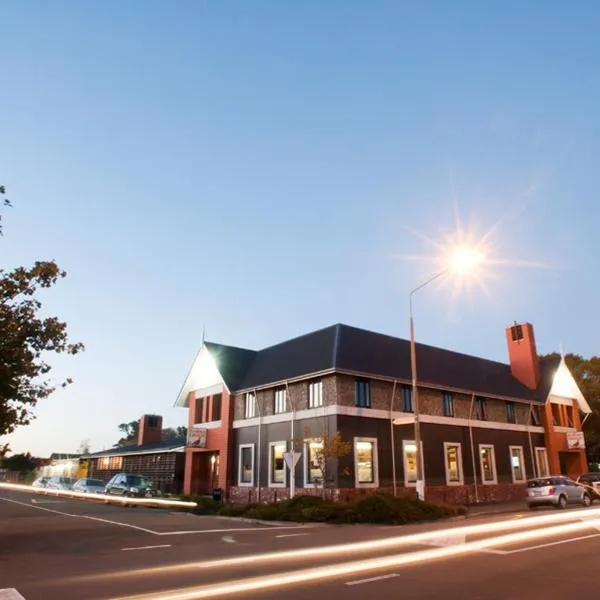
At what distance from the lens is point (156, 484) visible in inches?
1683

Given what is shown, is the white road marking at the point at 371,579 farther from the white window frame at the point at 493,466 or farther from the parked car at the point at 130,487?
the parked car at the point at 130,487

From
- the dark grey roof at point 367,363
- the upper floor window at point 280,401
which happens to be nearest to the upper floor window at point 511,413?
the dark grey roof at point 367,363

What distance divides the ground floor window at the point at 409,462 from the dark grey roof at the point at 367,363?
356cm

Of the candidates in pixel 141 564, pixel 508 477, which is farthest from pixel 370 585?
pixel 508 477

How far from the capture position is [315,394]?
28.7 meters

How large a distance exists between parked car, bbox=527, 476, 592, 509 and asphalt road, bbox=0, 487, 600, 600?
771 cm

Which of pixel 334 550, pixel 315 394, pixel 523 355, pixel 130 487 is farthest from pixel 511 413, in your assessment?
pixel 334 550

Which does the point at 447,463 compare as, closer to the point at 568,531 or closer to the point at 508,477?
the point at 508,477

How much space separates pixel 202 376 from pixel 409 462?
1540 centimetres

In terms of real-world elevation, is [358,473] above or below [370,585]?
above

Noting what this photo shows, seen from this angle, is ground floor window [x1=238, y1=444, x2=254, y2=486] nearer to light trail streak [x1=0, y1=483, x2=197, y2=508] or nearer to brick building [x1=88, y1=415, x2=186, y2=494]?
light trail streak [x1=0, y1=483, x2=197, y2=508]

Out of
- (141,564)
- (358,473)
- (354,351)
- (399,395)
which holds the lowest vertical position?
(141,564)

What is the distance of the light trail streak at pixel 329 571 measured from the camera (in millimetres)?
7879

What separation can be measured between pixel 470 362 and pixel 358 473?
1503cm
